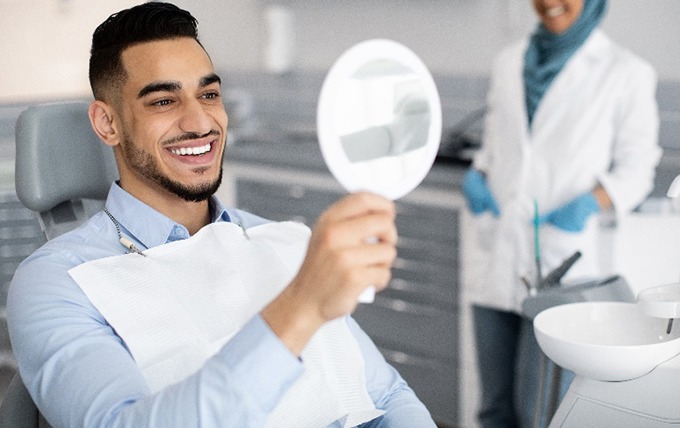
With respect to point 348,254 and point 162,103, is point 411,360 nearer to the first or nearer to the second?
point 162,103

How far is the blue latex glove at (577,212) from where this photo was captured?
2.19 meters

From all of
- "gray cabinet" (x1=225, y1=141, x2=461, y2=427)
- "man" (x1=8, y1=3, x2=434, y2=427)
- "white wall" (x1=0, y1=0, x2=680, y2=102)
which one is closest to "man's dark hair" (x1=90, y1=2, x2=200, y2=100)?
"man" (x1=8, y1=3, x2=434, y2=427)

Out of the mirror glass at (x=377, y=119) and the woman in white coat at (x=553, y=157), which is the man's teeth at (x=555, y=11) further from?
the mirror glass at (x=377, y=119)

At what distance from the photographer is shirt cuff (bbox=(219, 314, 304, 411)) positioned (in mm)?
853

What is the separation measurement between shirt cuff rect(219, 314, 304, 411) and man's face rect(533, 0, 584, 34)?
5.48ft

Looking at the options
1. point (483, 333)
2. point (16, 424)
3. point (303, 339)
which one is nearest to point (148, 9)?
point (16, 424)

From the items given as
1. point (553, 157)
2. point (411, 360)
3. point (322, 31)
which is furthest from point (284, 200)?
point (553, 157)

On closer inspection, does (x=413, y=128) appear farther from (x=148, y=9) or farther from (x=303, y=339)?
(x=148, y=9)

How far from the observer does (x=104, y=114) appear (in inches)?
57.1

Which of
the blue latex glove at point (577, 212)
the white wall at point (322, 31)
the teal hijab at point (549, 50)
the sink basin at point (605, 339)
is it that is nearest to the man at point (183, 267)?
the sink basin at point (605, 339)

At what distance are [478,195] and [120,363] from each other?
1543 millimetres

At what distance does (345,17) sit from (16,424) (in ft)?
8.82

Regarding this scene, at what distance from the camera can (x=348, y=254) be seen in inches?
30.0

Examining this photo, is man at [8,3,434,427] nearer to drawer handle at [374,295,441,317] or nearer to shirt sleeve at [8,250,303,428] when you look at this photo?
shirt sleeve at [8,250,303,428]
